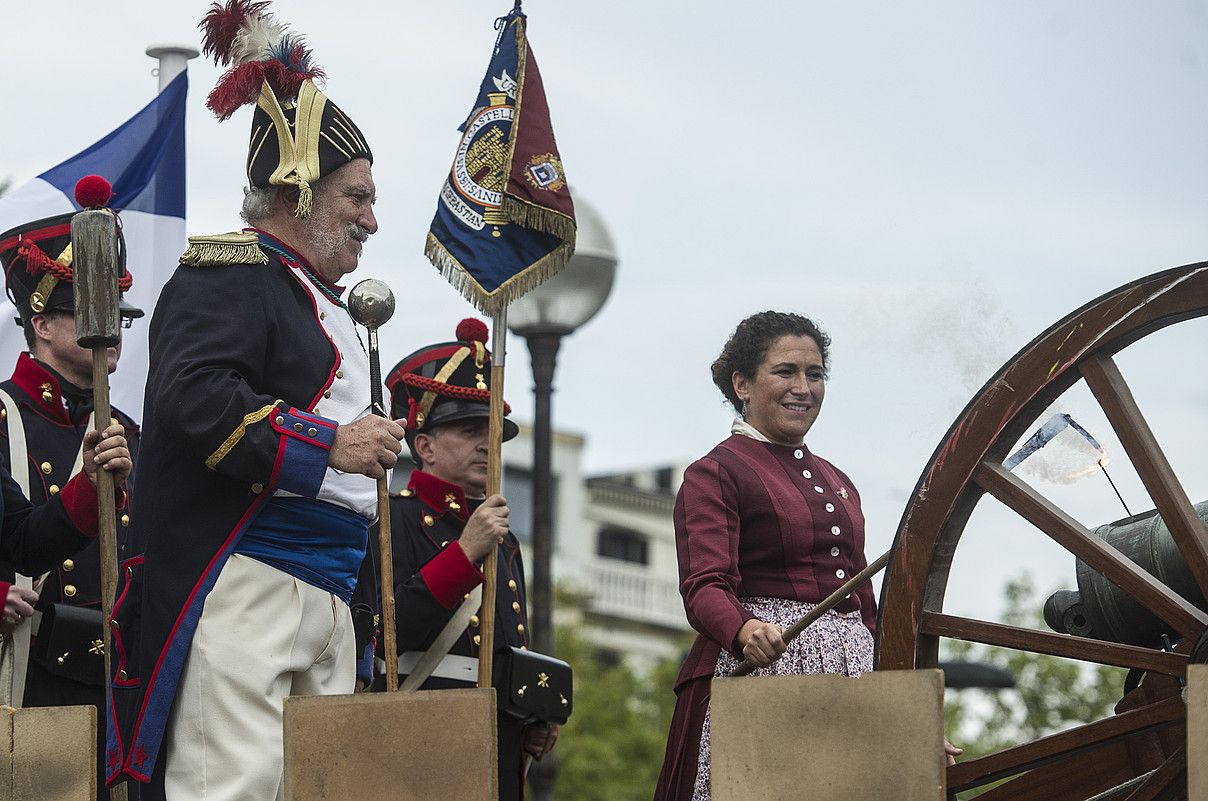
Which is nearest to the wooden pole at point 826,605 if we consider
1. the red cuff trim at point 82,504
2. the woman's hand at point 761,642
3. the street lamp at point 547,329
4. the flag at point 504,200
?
the woman's hand at point 761,642

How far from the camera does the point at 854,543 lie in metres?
4.72

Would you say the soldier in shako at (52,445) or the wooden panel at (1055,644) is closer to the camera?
the wooden panel at (1055,644)

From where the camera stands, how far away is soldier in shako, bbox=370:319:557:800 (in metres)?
5.01

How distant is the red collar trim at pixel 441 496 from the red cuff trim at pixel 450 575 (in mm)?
458

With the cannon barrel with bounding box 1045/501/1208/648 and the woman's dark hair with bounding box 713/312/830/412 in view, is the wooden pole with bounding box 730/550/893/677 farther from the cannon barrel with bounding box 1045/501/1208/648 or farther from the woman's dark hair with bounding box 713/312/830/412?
the woman's dark hair with bounding box 713/312/830/412

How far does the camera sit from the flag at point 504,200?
4.94m

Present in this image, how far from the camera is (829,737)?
357 cm

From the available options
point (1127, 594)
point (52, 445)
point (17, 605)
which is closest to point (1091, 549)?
point (1127, 594)

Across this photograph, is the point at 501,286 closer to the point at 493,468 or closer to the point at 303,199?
the point at 493,468

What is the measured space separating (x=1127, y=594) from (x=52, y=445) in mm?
2865

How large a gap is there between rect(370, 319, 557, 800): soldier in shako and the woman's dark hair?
27.7 inches

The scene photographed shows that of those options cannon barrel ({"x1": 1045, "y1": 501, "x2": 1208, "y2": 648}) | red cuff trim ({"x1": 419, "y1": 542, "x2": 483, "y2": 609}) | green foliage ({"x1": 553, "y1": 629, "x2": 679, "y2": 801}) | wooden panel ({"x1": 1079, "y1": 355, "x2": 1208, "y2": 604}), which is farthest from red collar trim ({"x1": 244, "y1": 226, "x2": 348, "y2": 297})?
green foliage ({"x1": 553, "y1": 629, "x2": 679, "y2": 801})

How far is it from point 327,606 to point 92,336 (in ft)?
3.15

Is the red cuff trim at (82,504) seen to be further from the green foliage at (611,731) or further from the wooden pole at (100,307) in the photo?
the green foliage at (611,731)
